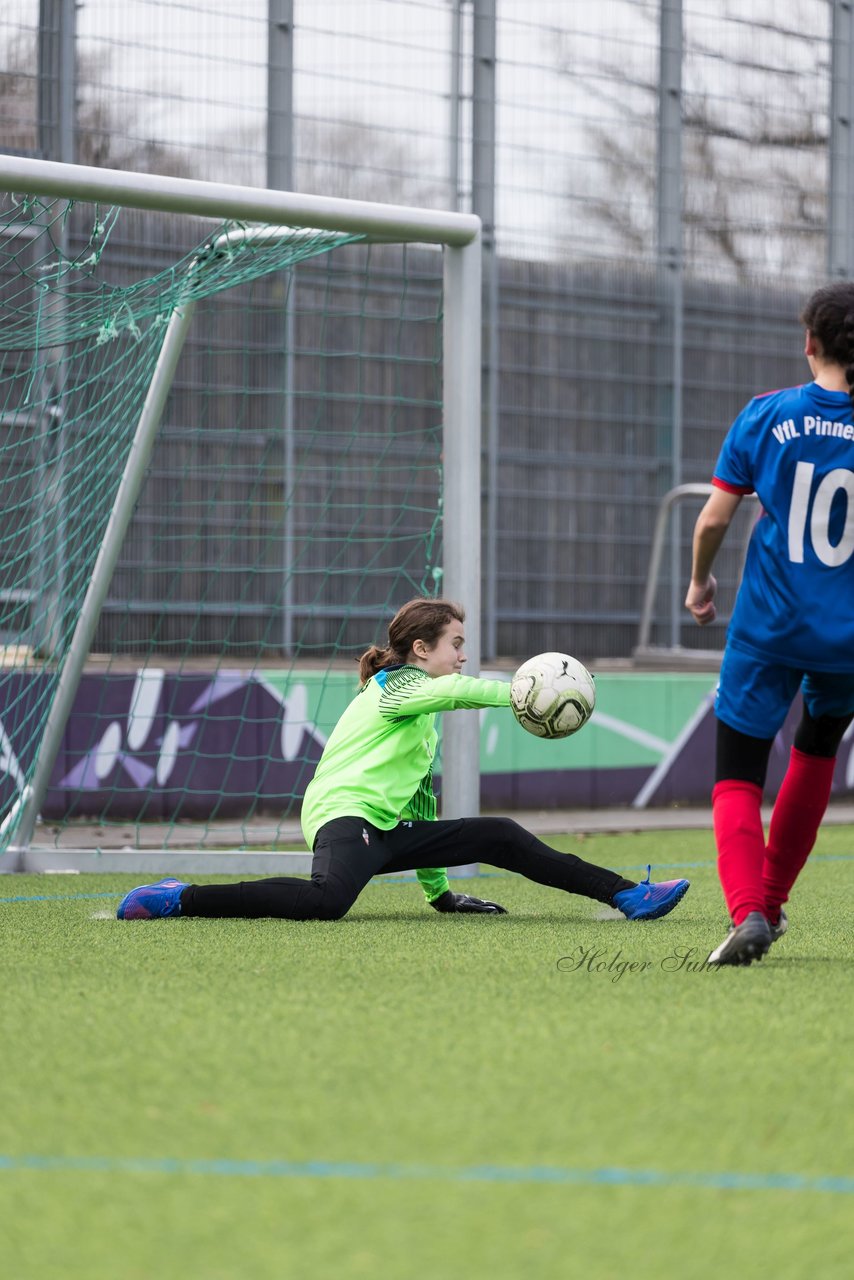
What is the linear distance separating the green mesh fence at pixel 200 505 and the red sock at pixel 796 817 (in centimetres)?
296

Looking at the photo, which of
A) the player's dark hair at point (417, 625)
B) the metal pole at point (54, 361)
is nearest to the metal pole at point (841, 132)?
the metal pole at point (54, 361)

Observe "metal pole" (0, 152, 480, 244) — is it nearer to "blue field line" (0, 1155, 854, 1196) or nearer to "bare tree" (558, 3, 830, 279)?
"blue field line" (0, 1155, 854, 1196)

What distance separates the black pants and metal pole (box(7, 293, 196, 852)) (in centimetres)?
187

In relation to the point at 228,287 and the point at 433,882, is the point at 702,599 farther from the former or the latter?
the point at 228,287

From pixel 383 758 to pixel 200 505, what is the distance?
5.03 metres

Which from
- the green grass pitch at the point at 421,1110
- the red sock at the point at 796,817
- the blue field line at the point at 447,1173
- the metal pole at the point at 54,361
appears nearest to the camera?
the green grass pitch at the point at 421,1110

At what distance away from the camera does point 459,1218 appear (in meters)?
2.04

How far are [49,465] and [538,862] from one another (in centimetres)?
372

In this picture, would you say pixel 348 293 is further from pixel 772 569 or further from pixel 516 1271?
pixel 516 1271

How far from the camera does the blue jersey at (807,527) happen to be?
363cm

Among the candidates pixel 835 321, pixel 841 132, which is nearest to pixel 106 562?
pixel 835 321

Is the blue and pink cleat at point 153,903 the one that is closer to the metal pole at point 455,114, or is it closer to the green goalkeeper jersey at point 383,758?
the green goalkeeper jersey at point 383,758

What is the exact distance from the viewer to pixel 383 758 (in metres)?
4.75

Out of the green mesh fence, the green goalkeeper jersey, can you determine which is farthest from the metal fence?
the green goalkeeper jersey
